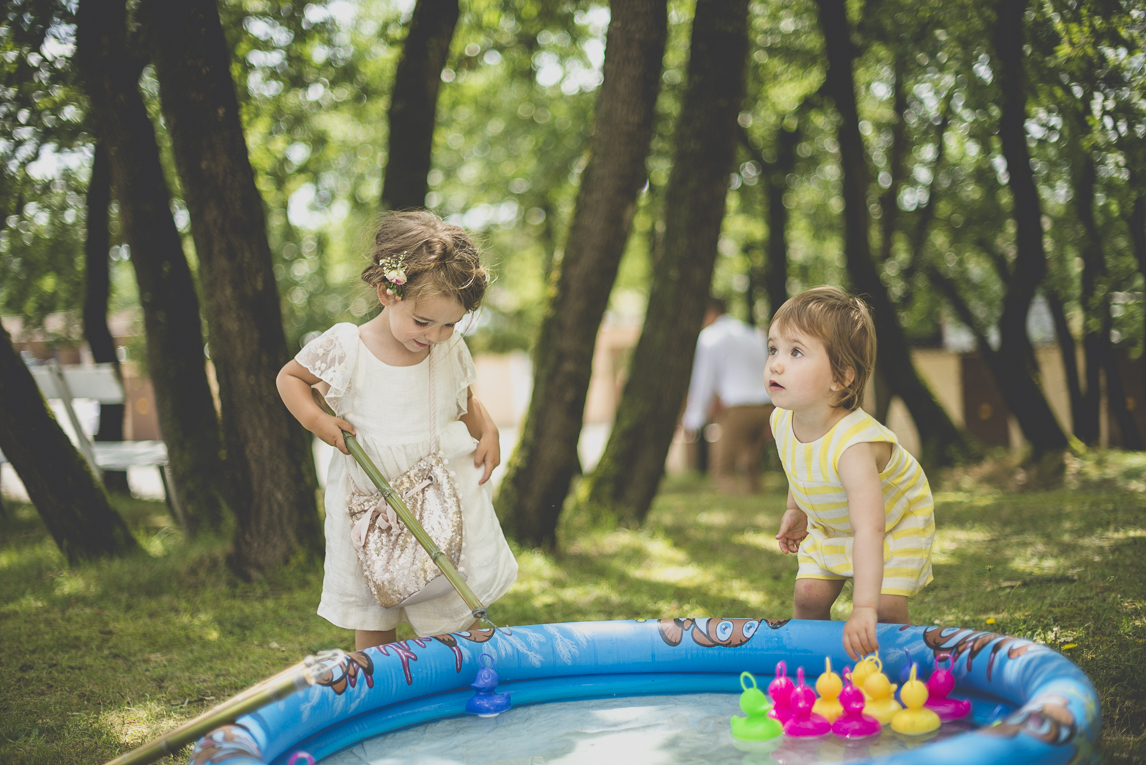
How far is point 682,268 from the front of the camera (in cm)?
615

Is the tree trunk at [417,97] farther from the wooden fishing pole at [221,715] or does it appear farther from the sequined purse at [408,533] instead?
the wooden fishing pole at [221,715]

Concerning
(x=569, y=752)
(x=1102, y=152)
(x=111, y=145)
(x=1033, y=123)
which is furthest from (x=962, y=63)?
(x=569, y=752)

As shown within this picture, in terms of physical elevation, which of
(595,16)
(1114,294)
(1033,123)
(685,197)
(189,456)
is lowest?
(189,456)

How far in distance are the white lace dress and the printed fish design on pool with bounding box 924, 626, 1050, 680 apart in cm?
142

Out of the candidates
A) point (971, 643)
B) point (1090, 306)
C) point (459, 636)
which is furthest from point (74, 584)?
point (1090, 306)

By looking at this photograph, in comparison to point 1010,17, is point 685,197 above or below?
below

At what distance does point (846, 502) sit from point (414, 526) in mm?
1343

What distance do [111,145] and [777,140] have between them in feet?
27.5

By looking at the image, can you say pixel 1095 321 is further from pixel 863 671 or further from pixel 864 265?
pixel 863 671

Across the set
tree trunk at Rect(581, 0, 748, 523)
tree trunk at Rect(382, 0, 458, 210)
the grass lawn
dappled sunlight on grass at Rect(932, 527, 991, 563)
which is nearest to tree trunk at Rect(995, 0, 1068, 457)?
the grass lawn

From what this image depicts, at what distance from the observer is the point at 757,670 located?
278cm

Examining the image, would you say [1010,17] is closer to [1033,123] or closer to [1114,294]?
[1033,123]

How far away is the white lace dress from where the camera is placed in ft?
9.75

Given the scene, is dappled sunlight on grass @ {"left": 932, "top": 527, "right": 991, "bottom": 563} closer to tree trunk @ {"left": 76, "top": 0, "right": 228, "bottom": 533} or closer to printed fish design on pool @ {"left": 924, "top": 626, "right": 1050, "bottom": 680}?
printed fish design on pool @ {"left": 924, "top": 626, "right": 1050, "bottom": 680}
